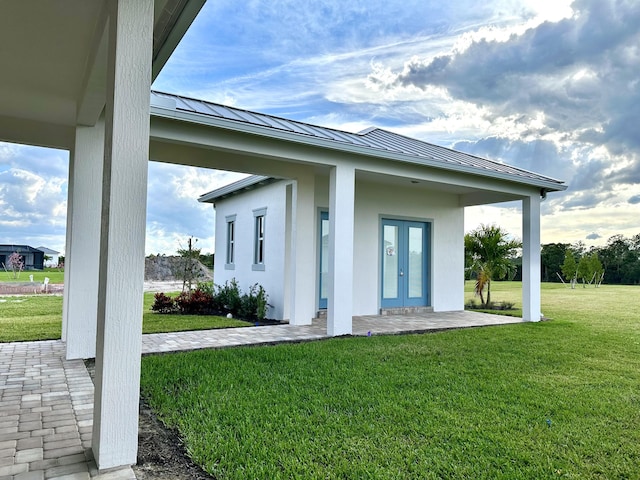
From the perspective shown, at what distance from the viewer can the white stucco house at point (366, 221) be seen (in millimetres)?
7395

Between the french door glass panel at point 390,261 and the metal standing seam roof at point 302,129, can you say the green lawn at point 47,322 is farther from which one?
the metal standing seam roof at point 302,129

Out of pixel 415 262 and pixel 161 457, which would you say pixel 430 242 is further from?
pixel 161 457

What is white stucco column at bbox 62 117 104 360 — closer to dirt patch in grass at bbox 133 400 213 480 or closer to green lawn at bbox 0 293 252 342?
green lawn at bbox 0 293 252 342

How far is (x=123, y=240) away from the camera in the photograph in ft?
8.73

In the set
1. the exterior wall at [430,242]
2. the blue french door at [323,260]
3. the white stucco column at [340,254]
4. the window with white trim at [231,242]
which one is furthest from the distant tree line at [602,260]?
the white stucco column at [340,254]

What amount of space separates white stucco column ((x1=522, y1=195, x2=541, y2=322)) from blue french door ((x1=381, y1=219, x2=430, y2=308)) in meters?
2.34

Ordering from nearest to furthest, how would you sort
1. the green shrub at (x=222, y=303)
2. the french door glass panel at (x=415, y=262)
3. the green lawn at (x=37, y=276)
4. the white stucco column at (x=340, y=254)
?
the white stucco column at (x=340, y=254)
the green shrub at (x=222, y=303)
the french door glass panel at (x=415, y=262)
the green lawn at (x=37, y=276)

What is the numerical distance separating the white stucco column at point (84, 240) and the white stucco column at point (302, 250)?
370cm

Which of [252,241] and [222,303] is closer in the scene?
[252,241]

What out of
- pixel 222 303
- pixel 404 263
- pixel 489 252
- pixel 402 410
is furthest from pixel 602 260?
pixel 402 410

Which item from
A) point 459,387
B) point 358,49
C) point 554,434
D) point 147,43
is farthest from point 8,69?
point 358,49

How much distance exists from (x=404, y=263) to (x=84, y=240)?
7.36 metres

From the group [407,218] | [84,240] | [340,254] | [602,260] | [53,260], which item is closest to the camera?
[84,240]

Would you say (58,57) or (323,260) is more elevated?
(58,57)
